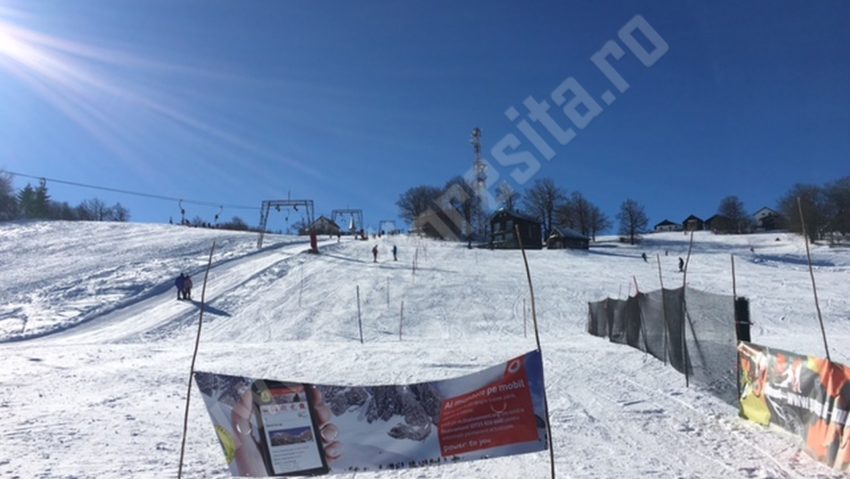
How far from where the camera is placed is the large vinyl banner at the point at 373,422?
4441 mm

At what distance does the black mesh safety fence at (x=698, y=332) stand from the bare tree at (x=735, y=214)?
108 meters

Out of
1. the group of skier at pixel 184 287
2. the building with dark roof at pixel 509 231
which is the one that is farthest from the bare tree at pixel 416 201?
the group of skier at pixel 184 287

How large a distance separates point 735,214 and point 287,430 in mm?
122798

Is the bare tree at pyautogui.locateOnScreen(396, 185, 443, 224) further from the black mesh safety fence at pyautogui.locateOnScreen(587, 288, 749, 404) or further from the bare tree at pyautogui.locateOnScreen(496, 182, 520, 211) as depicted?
the black mesh safety fence at pyautogui.locateOnScreen(587, 288, 749, 404)

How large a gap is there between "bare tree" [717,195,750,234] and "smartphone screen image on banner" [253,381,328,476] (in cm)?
11736

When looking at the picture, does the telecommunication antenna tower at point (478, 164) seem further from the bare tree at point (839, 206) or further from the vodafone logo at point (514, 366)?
the vodafone logo at point (514, 366)

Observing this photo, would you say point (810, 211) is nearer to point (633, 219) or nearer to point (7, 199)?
point (633, 219)

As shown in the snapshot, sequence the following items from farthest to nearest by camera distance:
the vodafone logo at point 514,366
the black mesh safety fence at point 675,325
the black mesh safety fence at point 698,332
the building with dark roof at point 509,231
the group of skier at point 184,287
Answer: the building with dark roof at point 509,231, the group of skier at point 184,287, the black mesh safety fence at point 675,325, the black mesh safety fence at point 698,332, the vodafone logo at point 514,366

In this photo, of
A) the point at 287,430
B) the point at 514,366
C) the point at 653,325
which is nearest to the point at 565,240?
the point at 653,325

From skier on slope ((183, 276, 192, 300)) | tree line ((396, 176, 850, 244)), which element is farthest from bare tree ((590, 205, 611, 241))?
skier on slope ((183, 276, 192, 300))

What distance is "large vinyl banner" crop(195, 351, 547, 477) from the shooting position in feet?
14.6

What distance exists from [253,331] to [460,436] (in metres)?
17.9

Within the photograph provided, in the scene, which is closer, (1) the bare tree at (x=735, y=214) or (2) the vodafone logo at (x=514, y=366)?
(2) the vodafone logo at (x=514, y=366)

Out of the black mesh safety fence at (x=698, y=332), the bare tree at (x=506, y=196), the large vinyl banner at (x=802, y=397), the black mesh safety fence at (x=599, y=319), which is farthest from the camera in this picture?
the bare tree at (x=506, y=196)
